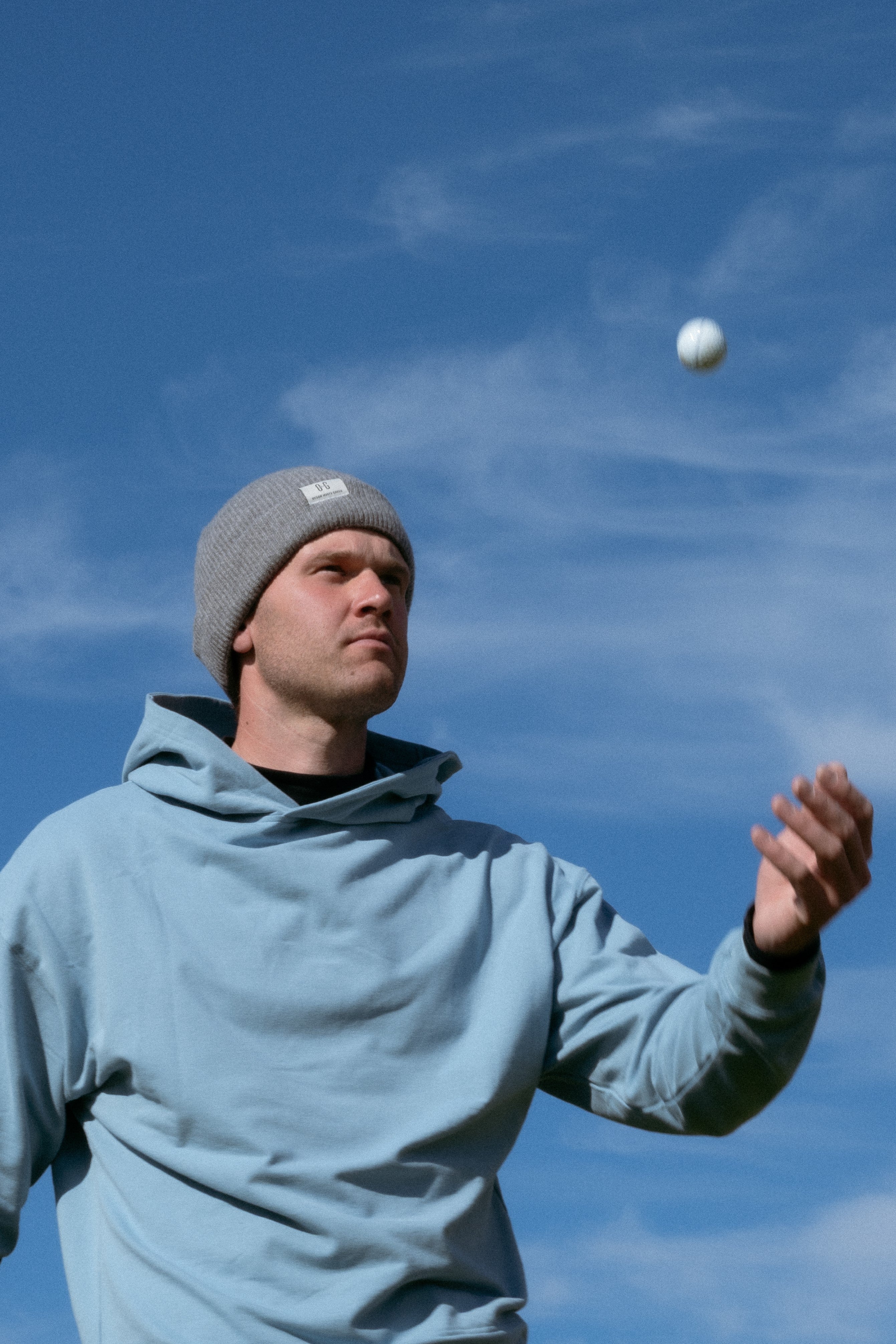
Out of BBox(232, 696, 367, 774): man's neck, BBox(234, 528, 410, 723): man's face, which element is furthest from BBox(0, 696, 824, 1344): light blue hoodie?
BBox(234, 528, 410, 723): man's face

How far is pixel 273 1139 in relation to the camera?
495 centimetres

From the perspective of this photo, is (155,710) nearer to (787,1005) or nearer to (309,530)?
(309,530)

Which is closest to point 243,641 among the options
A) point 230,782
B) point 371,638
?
point 371,638

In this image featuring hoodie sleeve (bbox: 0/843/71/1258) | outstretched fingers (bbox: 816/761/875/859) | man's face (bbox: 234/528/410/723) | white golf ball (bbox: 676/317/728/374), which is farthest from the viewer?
white golf ball (bbox: 676/317/728/374)

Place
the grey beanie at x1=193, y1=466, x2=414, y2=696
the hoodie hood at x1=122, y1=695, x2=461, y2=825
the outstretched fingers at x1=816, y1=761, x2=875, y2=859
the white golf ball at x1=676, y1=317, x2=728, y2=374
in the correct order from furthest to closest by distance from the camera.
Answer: the white golf ball at x1=676, y1=317, x2=728, y2=374 < the grey beanie at x1=193, y1=466, x2=414, y2=696 < the hoodie hood at x1=122, y1=695, x2=461, y2=825 < the outstretched fingers at x1=816, y1=761, x2=875, y2=859

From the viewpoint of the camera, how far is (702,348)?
432 inches

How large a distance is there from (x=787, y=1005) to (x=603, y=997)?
2.70 ft

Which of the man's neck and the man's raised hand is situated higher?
the man's neck

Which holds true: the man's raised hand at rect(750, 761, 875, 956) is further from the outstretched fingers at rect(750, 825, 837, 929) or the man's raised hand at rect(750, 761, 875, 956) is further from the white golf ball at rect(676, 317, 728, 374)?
the white golf ball at rect(676, 317, 728, 374)

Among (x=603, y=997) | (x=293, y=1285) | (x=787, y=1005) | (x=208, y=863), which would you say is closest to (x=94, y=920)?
(x=208, y=863)

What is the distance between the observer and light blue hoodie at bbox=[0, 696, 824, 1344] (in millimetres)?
4840

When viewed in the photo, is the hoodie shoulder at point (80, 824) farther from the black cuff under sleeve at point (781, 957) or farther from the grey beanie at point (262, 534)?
the black cuff under sleeve at point (781, 957)

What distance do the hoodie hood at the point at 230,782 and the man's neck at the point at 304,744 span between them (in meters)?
0.16

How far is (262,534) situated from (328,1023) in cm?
207
